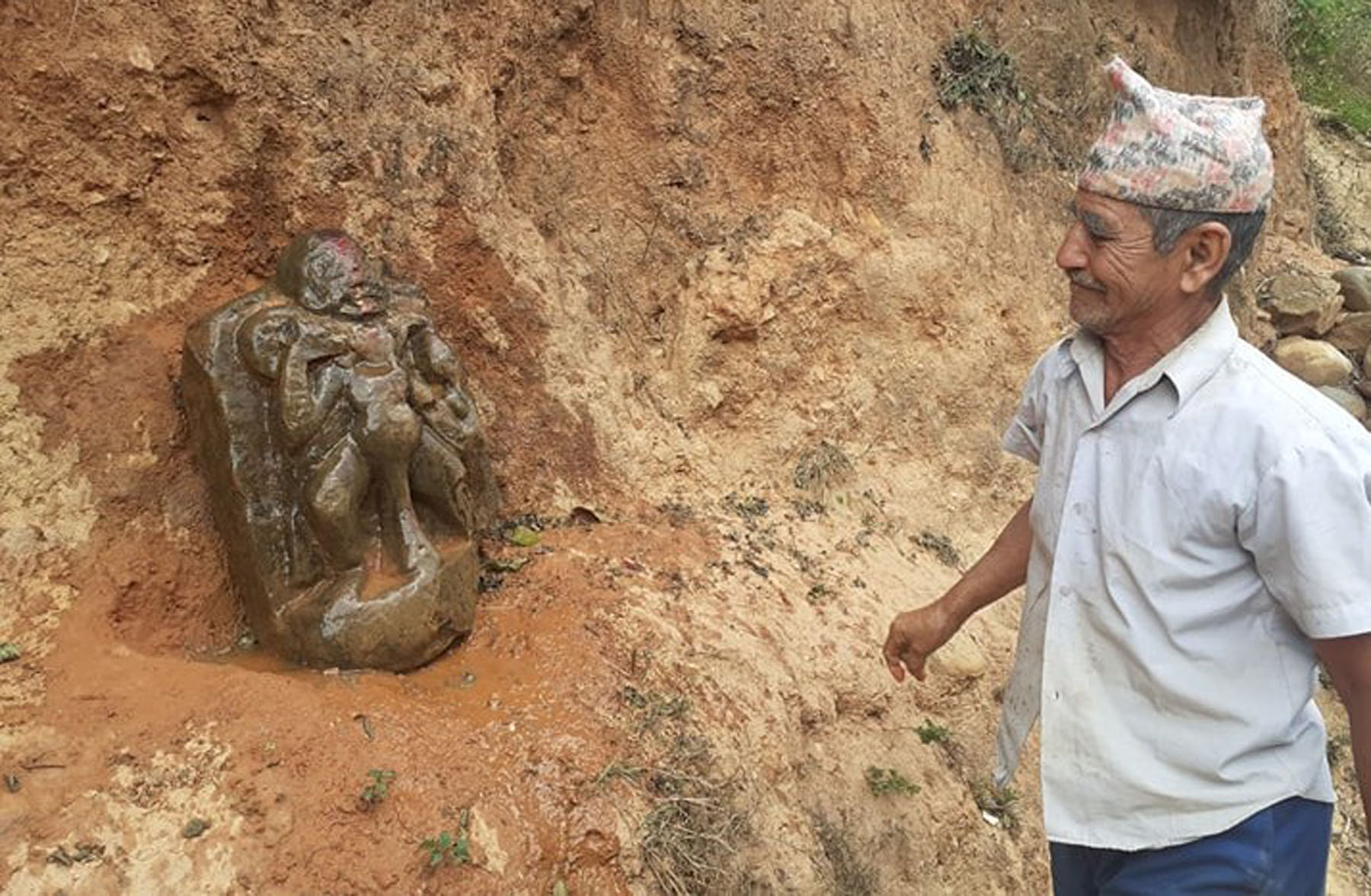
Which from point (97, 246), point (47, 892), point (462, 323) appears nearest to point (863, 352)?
point (462, 323)

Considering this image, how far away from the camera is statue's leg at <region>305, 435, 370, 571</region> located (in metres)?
3.40

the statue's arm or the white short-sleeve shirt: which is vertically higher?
the white short-sleeve shirt

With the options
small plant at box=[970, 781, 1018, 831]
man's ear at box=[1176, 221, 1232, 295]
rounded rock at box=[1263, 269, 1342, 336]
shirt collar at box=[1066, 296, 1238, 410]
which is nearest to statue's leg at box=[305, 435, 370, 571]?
shirt collar at box=[1066, 296, 1238, 410]

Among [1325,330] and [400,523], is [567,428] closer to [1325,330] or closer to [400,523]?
[400,523]

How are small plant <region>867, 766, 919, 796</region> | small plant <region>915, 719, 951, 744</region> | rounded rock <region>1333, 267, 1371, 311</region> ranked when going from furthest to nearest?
rounded rock <region>1333, 267, 1371, 311</region> → small plant <region>915, 719, 951, 744</region> → small plant <region>867, 766, 919, 796</region>

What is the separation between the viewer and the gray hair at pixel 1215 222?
2.07 m

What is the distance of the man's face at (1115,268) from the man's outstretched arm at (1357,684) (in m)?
0.70

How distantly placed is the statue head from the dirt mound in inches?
21.6

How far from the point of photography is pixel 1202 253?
2105 mm

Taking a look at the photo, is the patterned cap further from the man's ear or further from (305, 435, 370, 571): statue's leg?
(305, 435, 370, 571): statue's leg

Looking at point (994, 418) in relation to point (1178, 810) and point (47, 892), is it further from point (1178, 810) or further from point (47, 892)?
point (47, 892)

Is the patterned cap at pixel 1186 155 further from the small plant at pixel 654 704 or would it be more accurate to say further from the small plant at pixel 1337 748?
the small plant at pixel 1337 748

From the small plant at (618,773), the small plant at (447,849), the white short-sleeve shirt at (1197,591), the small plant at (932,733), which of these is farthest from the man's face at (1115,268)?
the small plant at (932,733)

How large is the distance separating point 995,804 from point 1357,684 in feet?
8.65
